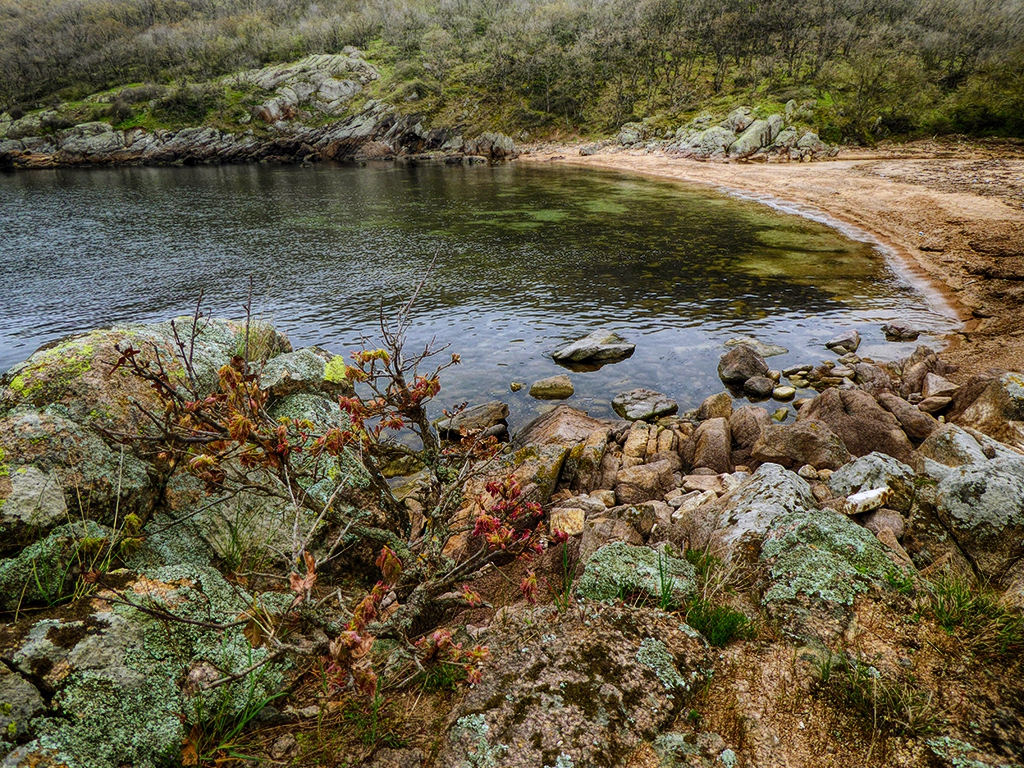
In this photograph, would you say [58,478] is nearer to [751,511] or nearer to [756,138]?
[751,511]

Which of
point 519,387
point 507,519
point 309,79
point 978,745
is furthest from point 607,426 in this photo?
point 309,79

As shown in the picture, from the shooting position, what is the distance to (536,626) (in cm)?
395

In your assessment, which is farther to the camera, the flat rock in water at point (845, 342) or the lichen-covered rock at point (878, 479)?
the flat rock in water at point (845, 342)

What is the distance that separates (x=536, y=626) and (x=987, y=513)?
472 centimetres

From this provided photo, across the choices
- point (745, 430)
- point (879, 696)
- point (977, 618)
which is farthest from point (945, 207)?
point (879, 696)

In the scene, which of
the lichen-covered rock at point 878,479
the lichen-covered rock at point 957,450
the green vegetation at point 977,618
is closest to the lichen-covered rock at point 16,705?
the green vegetation at point 977,618

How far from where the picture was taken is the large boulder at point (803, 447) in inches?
351

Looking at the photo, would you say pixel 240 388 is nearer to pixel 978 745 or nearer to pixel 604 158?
pixel 978 745

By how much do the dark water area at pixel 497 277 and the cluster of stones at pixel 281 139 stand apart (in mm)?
60107

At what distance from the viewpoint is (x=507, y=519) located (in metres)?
4.60

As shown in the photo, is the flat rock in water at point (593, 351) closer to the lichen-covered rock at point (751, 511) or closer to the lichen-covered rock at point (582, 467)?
the lichen-covered rock at point (582, 467)

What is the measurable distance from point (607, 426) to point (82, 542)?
997 cm

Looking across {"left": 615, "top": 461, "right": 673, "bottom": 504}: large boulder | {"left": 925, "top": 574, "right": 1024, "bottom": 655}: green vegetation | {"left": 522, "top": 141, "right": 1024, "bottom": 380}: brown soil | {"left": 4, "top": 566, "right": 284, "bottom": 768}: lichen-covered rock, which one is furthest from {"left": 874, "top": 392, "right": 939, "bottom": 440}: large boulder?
{"left": 4, "top": 566, "right": 284, "bottom": 768}: lichen-covered rock

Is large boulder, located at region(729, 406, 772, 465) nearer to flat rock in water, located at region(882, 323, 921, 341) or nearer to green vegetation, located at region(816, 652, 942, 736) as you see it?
green vegetation, located at region(816, 652, 942, 736)
